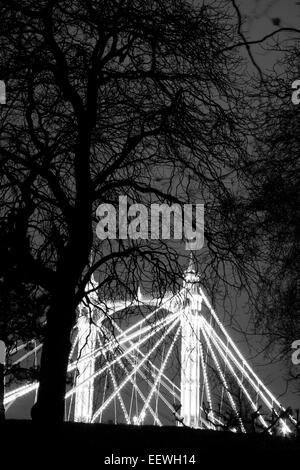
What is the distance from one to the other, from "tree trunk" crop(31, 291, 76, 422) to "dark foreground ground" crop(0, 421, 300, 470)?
17 cm
